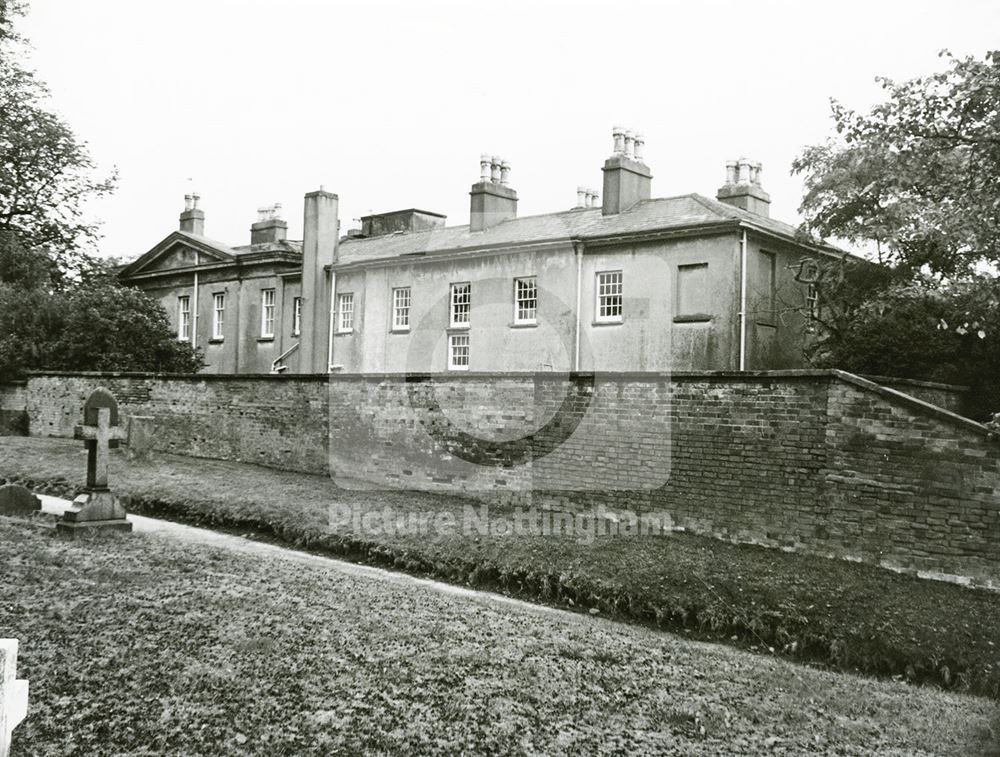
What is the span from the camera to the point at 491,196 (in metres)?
29.2

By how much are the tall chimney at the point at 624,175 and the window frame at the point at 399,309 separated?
686 centimetres

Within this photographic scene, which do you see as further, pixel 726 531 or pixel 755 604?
pixel 726 531

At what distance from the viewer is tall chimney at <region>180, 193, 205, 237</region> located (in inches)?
1553

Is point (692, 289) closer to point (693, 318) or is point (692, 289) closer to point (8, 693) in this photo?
point (693, 318)

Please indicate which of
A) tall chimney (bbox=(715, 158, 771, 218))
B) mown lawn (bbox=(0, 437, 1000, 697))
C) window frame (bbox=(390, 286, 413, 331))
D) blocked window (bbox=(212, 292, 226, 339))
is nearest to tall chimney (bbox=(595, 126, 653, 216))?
tall chimney (bbox=(715, 158, 771, 218))

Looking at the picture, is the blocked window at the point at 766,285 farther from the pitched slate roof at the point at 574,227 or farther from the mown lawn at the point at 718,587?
the mown lawn at the point at 718,587

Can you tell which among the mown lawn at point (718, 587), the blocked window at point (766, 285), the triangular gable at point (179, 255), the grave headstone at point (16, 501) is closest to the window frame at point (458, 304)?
the blocked window at point (766, 285)

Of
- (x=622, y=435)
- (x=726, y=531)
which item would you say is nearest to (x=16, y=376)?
(x=622, y=435)

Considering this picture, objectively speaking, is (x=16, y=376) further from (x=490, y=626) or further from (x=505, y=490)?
(x=490, y=626)

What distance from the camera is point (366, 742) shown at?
5.32 meters

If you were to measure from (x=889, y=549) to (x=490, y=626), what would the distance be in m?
5.41

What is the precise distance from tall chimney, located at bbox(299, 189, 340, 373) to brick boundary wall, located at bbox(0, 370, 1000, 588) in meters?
12.2

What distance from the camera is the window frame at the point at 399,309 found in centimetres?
2914

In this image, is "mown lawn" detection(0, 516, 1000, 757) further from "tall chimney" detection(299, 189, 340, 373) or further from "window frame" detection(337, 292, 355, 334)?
"tall chimney" detection(299, 189, 340, 373)
